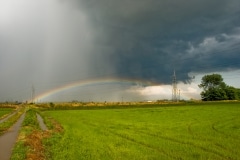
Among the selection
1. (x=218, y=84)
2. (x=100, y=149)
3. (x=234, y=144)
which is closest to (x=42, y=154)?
(x=100, y=149)

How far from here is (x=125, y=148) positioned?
19500 mm

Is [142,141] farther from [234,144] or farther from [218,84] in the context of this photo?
[218,84]

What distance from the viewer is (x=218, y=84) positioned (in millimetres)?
179375

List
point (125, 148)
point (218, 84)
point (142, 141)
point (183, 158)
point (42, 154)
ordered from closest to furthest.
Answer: point (183, 158) → point (42, 154) → point (125, 148) → point (142, 141) → point (218, 84)

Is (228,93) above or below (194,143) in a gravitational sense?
above

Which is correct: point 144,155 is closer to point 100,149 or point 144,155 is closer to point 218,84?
point 100,149

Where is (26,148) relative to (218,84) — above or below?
below

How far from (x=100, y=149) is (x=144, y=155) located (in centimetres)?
351

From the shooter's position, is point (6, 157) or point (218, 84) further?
point (218, 84)

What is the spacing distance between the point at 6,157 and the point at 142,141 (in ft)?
32.4

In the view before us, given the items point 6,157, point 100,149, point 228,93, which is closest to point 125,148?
point 100,149

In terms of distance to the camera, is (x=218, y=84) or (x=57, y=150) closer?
(x=57, y=150)

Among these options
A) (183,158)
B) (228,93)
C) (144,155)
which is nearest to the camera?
(183,158)

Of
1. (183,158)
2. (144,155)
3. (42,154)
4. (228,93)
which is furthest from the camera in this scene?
(228,93)
